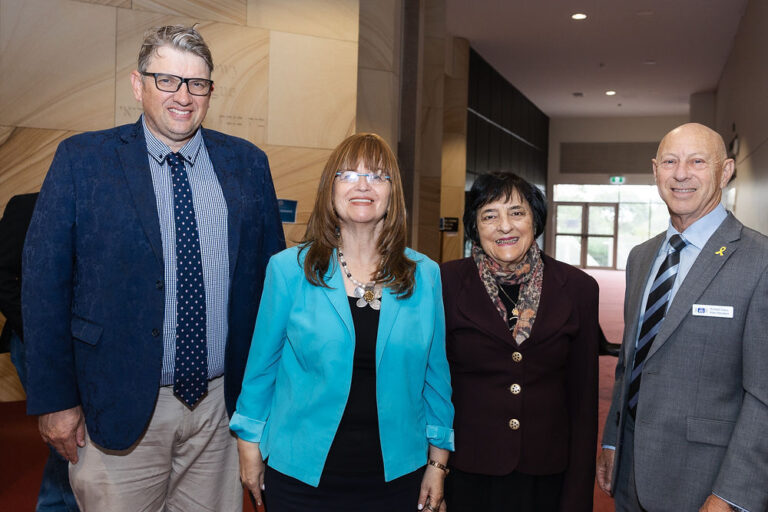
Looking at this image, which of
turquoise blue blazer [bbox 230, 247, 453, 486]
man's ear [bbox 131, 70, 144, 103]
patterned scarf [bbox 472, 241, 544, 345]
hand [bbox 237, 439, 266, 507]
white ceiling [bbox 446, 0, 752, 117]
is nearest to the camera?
turquoise blue blazer [bbox 230, 247, 453, 486]

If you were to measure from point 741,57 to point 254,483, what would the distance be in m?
11.6

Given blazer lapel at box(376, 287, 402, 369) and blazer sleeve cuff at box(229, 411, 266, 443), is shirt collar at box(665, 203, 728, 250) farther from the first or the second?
blazer sleeve cuff at box(229, 411, 266, 443)

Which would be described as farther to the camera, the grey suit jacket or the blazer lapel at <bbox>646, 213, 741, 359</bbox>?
the blazer lapel at <bbox>646, 213, 741, 359</bbox>

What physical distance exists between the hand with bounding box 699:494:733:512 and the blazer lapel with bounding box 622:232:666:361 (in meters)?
0.47

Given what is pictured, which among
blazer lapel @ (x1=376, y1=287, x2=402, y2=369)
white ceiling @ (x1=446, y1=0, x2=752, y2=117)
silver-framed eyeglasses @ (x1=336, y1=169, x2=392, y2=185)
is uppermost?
white ceiling @ (x1=446, y1=0, x2=752, y2=117)

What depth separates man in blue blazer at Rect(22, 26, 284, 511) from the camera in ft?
6.01

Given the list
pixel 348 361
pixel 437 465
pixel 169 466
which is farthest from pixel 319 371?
pixel 169 466

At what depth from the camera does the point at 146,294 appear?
73.7 inches

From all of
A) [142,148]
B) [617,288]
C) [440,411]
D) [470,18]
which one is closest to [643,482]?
[440,411]

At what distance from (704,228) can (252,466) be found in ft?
5.08

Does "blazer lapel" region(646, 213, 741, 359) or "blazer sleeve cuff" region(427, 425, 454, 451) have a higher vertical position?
"blazer lapel" region(646, 213, 741, 359)

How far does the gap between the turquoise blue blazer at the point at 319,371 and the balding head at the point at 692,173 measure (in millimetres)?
842

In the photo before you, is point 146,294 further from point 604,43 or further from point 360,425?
point 604,43

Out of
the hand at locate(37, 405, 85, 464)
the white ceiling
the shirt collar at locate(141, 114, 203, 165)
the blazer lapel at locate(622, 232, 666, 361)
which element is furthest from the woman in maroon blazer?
the white ceiling
